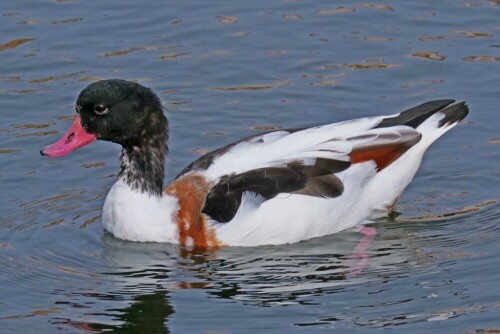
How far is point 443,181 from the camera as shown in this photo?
1386cm

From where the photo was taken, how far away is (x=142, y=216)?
42.2ft

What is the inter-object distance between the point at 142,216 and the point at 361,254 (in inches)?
76.4

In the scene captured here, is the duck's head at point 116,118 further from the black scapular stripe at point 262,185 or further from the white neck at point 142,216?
the black scapular stripe at point 262,185

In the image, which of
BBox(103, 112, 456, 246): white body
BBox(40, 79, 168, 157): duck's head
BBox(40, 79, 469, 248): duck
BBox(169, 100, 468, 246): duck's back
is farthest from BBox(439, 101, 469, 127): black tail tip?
BBox(40, 79, 168, 157): duck's head

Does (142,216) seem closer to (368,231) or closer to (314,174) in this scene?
(314,174)

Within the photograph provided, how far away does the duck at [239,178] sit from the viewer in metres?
12.7

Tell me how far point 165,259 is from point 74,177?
A: 192cm

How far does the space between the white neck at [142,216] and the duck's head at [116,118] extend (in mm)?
464

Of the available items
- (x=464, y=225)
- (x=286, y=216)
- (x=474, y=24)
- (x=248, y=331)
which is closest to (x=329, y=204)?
(x=286, y=216)

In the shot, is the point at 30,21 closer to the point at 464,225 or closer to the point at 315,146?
the point at 315,146

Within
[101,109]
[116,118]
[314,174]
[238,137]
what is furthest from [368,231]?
[101,109]

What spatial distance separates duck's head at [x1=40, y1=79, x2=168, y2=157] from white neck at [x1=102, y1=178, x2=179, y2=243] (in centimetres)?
46

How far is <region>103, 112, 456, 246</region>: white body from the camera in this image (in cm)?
1271

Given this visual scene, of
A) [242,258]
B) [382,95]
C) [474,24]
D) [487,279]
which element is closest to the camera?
[487,279]
